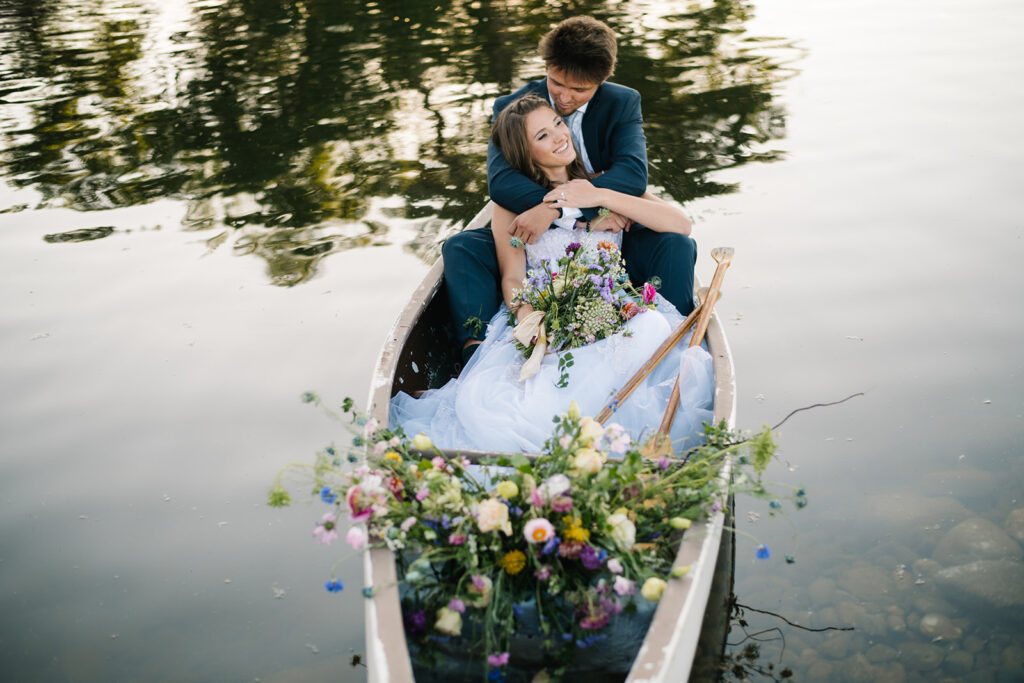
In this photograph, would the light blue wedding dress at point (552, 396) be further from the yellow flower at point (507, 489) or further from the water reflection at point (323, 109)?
the water reflection at point (323, 109)

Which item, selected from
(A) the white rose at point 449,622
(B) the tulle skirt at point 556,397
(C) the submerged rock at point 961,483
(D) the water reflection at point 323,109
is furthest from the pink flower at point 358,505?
(D) the water reflection at point 323,109

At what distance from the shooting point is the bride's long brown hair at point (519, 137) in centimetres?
313

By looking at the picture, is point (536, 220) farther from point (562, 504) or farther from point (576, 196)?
point (562, 504)

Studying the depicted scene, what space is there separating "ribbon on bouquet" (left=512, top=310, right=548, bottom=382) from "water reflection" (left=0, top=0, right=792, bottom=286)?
2.23 m

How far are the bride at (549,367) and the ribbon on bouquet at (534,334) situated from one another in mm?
41

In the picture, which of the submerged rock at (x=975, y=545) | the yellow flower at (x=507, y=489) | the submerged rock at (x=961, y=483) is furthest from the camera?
the submerged rock at (x=961, y=483)

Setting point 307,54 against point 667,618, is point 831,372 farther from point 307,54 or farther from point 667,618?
point 307,54

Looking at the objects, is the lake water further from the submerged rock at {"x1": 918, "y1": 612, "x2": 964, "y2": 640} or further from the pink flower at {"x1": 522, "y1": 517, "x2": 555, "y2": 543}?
the pink flower at {"x1": 522, "y1": 517, "x2": 555, "y2": 543}

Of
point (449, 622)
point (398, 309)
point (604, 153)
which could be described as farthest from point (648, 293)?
point (398, 309)

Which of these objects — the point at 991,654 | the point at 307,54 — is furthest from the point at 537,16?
the point at 991,654

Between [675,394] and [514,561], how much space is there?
968mm

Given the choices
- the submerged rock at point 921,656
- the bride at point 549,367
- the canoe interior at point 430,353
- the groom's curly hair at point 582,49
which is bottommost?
the submerged rock at point 921,656

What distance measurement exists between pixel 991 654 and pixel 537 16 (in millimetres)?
9030

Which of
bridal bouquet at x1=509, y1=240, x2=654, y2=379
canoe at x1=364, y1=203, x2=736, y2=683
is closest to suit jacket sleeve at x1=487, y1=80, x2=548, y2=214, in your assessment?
bridal bouquet at x1=509, y1=240, x2=654, y2=379
